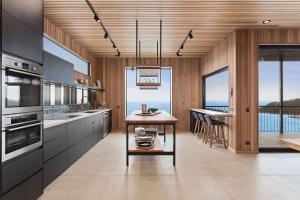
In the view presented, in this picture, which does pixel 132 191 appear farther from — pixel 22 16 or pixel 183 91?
pixel 183 91

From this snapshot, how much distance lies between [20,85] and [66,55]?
3841mm

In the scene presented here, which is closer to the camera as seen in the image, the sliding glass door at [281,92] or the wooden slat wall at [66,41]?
the wooden slat wall at [66,41]

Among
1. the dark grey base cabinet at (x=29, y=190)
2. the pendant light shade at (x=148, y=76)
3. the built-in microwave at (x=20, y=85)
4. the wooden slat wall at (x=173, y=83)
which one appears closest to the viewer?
the built-in microwave at (x=20, y=85)

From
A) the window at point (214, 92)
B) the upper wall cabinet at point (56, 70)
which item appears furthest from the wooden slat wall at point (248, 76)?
the upper wall cabinet at point (56, 70)

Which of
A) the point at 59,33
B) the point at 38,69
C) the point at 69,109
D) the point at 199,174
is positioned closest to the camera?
the point at 38,69

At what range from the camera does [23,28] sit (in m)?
2.51

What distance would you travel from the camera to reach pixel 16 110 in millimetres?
2363

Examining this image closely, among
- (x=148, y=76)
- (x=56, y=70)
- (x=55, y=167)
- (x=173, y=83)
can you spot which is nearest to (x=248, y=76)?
(x=148, y=76)

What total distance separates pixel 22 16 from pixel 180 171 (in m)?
3.27

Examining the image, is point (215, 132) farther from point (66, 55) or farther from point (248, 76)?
point (66, 55)

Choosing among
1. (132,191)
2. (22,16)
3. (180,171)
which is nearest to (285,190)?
(180,171)

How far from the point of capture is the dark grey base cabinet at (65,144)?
3.35m

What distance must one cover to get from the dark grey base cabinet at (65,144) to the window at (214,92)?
4.44 m

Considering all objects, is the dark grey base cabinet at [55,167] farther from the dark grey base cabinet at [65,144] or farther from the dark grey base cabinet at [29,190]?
the dark grey base cabinet at [29,190]
